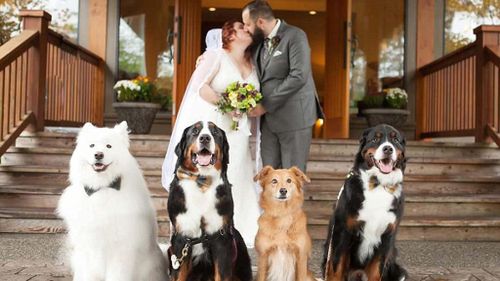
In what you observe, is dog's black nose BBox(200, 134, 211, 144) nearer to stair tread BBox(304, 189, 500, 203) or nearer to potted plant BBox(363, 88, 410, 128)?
stair tread BBox(304, 189, 500, 203)

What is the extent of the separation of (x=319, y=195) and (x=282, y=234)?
2000mm

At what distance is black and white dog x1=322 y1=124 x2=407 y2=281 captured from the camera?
8.25 ft

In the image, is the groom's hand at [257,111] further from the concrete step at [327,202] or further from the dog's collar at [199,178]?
the concrete step at [327,202]

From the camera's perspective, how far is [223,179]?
8.14ft

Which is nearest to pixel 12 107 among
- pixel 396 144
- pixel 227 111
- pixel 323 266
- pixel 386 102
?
pixel 227 111

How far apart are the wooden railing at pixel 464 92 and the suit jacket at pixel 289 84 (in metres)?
2.98

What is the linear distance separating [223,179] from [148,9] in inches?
224

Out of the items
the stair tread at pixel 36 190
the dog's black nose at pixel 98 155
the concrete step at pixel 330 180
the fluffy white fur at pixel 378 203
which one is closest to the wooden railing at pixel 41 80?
the concrete step at pixel 330 180

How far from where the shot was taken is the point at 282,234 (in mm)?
2674

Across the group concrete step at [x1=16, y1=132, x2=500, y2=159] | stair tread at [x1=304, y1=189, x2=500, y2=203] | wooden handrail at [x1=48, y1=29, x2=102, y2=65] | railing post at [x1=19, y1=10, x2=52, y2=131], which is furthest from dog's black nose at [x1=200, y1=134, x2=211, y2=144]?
wooden handrail at [x1=48, y1=29, x2=102, y2=65]

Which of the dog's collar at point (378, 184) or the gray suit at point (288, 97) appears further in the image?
the gray suit at point (288, 97)

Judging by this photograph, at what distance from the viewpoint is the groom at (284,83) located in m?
3.33

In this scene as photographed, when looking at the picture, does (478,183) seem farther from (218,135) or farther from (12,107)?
(12,107)

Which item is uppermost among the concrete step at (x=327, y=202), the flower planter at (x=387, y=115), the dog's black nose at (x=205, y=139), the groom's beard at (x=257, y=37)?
the groom's beard at (x=257, y=37)
